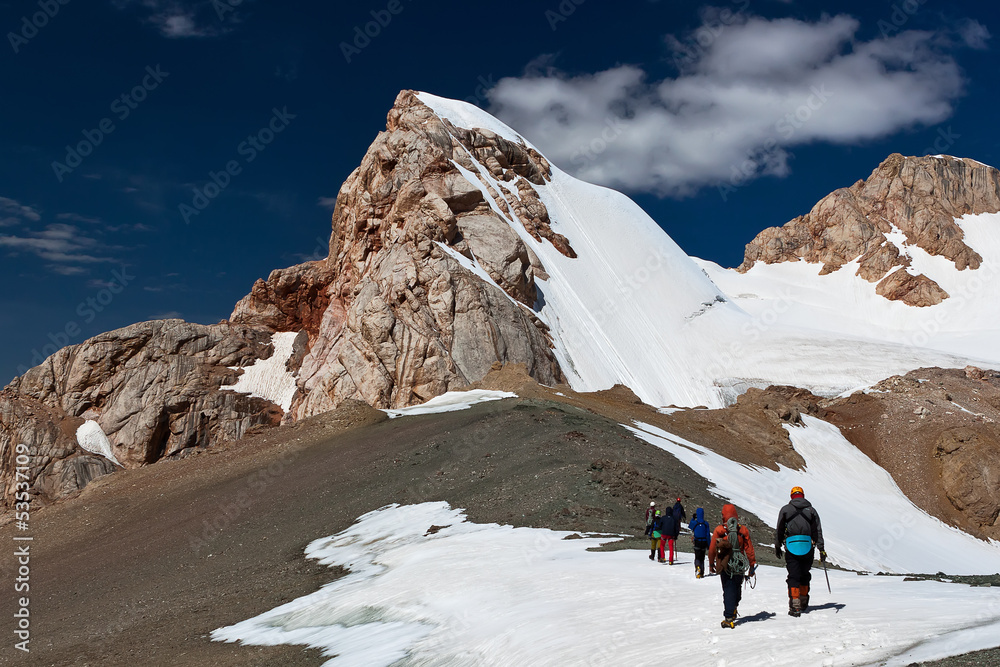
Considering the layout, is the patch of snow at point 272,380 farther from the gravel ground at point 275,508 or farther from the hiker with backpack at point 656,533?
the hiker with backpack at point 656,533

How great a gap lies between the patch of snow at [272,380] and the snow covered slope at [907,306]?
69.3m

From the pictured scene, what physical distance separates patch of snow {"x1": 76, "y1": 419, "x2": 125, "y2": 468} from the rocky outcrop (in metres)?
48.1

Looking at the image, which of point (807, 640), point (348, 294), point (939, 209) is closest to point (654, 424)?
point (807, 640)

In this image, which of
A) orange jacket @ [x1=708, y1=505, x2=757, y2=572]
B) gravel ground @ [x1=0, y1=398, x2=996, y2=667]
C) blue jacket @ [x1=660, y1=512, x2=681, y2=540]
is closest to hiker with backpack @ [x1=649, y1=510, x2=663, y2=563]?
blue jacket @ [x1=660, y1=512, x2=681, y2=540]

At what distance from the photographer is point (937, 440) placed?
39.1 m

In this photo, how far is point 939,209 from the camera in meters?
125

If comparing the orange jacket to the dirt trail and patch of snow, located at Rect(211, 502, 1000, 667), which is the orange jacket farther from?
the dirt trail

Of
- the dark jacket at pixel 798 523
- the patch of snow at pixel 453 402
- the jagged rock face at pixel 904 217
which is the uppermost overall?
the jagged rock face at pixel 904 217

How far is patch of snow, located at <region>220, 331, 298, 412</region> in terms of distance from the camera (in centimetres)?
5625

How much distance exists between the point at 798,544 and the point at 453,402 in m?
27.2

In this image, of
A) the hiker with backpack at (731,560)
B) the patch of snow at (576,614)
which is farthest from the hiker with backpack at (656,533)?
the hiker with backpack at (731,560)

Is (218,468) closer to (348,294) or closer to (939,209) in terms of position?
(348,294)

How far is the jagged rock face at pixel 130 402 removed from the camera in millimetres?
49312

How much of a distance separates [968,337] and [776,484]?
8722cm
